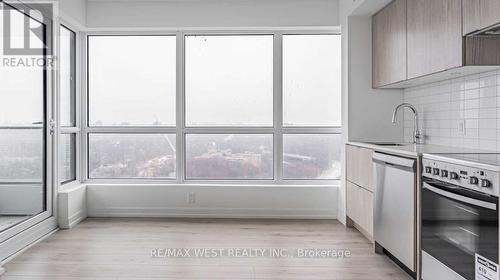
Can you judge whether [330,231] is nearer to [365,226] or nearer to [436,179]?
[365,226]

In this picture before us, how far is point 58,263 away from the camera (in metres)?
2.98

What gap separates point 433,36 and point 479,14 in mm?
551

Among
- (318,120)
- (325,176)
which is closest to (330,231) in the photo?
(325,176)

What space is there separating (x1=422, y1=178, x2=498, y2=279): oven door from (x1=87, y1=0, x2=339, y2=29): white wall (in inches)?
101

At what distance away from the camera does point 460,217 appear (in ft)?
6.91

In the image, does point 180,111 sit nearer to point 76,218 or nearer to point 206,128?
point 206,128

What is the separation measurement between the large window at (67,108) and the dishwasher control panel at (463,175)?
352 centimetres

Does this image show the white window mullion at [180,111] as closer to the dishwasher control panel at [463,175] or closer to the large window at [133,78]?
the large window at [133,78]

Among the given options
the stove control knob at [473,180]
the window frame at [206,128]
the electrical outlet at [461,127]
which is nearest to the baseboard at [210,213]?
the window frame at [206,128]

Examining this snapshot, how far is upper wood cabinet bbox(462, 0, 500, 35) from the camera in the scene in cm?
215

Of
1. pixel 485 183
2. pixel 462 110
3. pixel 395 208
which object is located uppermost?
pixel 462 110

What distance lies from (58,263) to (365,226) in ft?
8.34

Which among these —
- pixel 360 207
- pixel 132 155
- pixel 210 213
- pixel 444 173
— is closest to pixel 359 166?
pixel 360 207

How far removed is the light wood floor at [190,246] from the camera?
9.15ft
